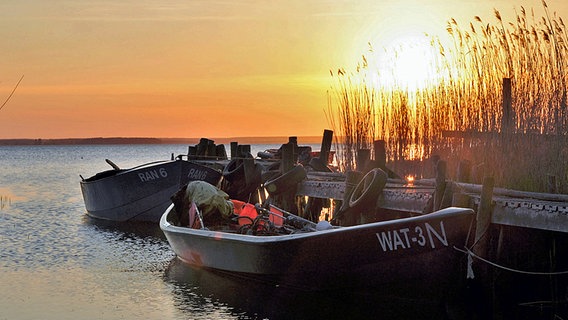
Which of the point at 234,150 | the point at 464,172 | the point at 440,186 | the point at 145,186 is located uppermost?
the point at 234,150

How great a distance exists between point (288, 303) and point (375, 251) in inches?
65.8

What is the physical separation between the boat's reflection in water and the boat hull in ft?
0.87

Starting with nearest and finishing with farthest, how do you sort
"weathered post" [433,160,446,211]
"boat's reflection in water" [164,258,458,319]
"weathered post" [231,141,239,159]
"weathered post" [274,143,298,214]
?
"boat's reflection in water" [164,258,458,319] → "weathered post" [433,160,446,211] → "weathered post" [274,143,298,214] → "weathered post" [231,141,239,159]

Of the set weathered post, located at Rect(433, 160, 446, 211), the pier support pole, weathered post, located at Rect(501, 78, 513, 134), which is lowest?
the pier support pole

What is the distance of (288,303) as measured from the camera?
1266cm

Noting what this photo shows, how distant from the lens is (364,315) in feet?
39.6

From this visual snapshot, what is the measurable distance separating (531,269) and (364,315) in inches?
88.9

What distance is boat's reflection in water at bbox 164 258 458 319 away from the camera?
12023mm

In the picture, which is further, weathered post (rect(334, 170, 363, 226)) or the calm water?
weathered post (rect(334, 170, 363, 226))

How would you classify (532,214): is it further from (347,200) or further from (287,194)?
(287,194)

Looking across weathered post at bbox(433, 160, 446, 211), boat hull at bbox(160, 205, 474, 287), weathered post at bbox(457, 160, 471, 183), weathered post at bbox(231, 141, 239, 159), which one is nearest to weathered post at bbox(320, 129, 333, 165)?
weathered post at bbox(231, 141, 239, 159)

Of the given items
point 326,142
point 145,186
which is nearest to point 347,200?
point 326,142

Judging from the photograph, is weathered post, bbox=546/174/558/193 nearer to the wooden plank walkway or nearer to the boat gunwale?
the wooden plank walkway

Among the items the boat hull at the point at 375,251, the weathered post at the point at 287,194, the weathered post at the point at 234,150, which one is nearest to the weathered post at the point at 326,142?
the weathered post at the point at 287,194
